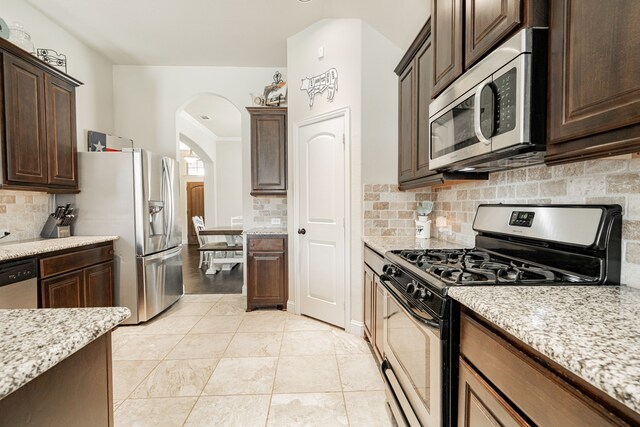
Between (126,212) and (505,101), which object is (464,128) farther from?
(126,212)

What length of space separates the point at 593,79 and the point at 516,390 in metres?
0.84

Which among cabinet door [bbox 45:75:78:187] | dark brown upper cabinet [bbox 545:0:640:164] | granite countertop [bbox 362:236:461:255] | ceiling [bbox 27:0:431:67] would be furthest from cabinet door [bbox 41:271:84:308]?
dark brown upper cabinet [bbox 545:0:640:164]

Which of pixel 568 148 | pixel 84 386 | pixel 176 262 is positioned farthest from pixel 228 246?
pixel 568 148

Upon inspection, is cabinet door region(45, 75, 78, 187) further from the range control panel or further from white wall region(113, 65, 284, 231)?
the range control panel

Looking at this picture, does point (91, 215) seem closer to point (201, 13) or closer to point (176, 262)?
point (176, 262)

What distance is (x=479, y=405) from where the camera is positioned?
0.89m

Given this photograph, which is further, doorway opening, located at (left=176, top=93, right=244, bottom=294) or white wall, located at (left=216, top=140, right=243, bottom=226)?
white wall, located at (left=216, top=140, right=243, bottom=226)

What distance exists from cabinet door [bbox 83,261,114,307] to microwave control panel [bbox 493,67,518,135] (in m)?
3.20

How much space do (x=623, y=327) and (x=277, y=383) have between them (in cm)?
190

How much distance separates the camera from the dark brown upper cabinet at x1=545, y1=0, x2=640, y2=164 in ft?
2.43

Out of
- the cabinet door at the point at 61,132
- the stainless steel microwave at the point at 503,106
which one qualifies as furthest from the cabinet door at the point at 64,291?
the stainless steel microwave at the point at 503,106

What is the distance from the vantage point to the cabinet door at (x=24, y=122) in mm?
2303

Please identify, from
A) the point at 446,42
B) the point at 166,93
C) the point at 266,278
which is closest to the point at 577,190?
the point at 446,42

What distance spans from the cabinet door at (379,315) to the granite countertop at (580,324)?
102 centimetres
